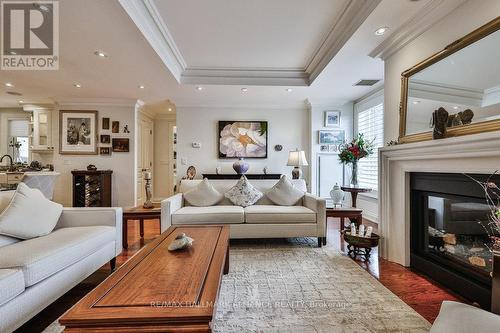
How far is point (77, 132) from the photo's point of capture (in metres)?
5.46

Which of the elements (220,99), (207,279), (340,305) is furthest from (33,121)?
(340,305)

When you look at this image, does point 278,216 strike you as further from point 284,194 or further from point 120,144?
point 120,144

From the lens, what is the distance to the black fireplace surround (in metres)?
1.87

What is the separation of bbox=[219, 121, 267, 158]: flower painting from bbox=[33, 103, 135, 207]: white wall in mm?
2055

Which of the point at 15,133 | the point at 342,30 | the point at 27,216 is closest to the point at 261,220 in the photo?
the point at 27,216

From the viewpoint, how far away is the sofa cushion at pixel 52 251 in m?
1.49

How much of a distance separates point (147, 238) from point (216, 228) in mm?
1623

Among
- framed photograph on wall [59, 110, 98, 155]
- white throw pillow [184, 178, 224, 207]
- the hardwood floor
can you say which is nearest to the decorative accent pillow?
white throw pillow [184, 178, 224, 207]

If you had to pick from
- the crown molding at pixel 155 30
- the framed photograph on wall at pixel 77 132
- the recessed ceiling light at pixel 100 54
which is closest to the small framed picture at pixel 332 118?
the crown molding at pixel 155 30

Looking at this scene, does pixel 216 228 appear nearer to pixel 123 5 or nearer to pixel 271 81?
pixel 123 5

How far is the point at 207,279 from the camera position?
1.32 meters

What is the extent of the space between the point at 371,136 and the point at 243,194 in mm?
2937

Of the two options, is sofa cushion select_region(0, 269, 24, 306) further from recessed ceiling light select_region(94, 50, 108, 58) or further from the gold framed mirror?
the gold framed mirror

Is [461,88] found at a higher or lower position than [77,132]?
lower
